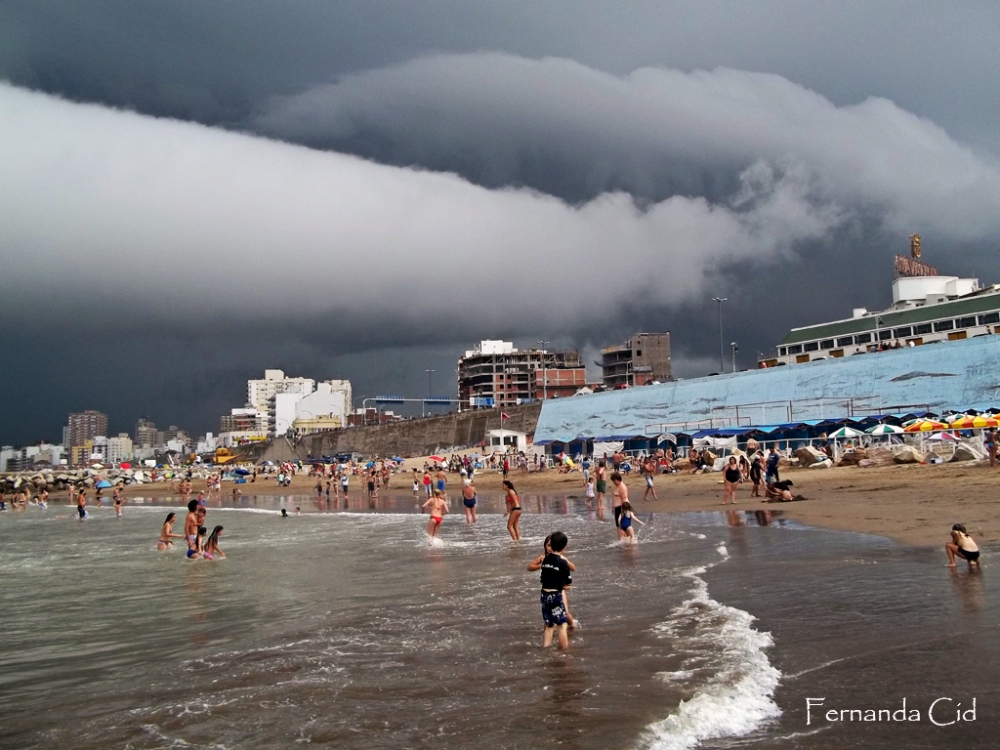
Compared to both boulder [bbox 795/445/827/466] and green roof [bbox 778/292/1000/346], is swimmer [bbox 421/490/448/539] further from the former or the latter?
green roof [bbox 778/292/1000/346]

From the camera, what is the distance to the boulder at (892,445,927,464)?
2919 cm

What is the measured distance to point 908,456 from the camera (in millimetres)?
29578

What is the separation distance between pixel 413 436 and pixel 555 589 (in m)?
101

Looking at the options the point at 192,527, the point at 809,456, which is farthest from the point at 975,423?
the point at 192,527

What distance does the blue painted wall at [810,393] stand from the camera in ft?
142

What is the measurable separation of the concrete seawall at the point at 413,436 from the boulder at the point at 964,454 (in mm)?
57569

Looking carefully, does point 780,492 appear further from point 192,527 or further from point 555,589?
point 555,589

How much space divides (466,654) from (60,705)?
3836mm

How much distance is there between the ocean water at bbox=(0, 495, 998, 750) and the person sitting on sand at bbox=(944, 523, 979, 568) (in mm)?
421

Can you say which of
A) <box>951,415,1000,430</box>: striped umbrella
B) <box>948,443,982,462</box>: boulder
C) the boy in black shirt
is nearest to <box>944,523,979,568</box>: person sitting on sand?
the boy in black shirt

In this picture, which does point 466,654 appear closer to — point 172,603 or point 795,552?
point 172,603

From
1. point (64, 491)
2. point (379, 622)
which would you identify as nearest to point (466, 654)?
point (379, 622)

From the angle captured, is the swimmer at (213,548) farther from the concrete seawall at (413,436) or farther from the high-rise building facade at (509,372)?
the high-rise building facade at (509,372)

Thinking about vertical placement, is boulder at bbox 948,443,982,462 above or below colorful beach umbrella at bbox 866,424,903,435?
below
